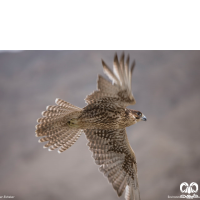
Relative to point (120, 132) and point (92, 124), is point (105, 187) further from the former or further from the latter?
point (92, 124)

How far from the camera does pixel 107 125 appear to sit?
305cm

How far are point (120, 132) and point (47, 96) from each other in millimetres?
1987

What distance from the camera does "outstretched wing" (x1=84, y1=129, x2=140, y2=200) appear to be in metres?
3.51

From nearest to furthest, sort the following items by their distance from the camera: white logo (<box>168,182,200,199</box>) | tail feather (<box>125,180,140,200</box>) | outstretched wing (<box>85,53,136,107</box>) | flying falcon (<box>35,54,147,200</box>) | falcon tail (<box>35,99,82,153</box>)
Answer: outstretched wing (<box>85,53,136,107</box>) < flying falcon (<box>35,54,147,200</box>) < falcon tail (<box>35,99,82,153</box>) < tail feather (<box>125,180,140,200</box>) < white logo (<box>168,182,200,199</box>)

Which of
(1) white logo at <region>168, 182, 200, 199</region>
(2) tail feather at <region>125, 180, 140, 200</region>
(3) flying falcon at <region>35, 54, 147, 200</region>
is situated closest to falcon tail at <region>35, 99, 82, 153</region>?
(3) flying falcon at <region>35, 54, 147, 200</region>

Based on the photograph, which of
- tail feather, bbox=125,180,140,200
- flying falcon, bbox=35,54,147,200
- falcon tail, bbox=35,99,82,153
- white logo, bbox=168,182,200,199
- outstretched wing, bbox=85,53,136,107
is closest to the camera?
outstretched wing, bbox=85,53,136,107

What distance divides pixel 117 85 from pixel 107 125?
2.42 feet

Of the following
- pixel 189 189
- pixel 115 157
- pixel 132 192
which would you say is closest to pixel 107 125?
pixel 115 157

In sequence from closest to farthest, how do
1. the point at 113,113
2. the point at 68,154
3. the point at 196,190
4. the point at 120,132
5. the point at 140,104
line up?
the point at 113,113 → the point at 120,132 → the point at 196,190 → the point at 68,154 → the point at 140,104

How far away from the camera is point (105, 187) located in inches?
167

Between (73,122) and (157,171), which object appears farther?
(157,171)

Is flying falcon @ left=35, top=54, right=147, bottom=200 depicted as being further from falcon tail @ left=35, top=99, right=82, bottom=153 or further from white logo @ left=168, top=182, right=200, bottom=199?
white logo @ left=168, top=182, right=200, bottom=199

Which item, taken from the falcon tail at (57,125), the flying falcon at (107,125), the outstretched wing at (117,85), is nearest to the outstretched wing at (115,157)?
the flying falcon at (107,125)
